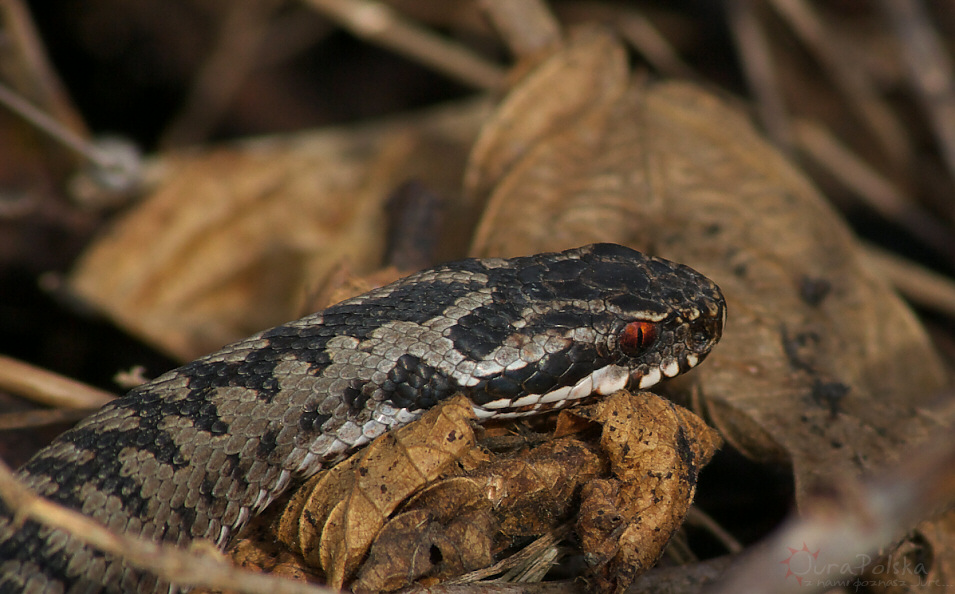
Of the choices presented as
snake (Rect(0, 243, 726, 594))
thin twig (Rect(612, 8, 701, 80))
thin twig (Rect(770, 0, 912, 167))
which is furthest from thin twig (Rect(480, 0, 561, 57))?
thin twig (Rect(770, 0, 912, 167))

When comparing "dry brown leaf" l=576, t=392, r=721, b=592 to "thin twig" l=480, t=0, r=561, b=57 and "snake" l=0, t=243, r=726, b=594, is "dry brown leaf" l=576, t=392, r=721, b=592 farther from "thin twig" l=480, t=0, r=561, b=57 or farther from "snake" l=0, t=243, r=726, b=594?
"thin twig" l=480, t=0, r=561, b=57

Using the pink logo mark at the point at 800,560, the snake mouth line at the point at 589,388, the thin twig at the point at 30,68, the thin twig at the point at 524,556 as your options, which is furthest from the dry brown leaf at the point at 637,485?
the thin twig at the point at 30,68

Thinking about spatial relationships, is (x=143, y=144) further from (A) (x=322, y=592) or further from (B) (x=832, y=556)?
(B) (x=832, y=556)

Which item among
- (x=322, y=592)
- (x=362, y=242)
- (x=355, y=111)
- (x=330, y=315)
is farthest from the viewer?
(x=355, y=111)

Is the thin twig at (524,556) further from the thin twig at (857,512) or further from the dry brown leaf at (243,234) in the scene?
the dry brown leaf at (243,234)

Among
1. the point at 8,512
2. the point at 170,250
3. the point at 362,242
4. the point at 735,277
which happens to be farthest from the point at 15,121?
the point at 735,277

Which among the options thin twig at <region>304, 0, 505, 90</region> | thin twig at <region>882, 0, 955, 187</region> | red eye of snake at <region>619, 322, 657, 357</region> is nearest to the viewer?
red eye of snake at <region>619, 322, 657, 357</region>

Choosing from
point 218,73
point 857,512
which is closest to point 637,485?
point 857,512
